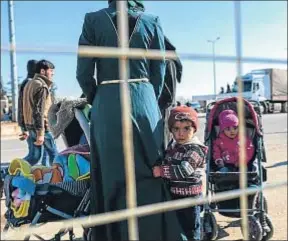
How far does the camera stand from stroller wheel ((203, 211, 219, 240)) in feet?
9.65

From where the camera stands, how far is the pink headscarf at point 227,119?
319 cm

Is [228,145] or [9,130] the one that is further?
[9,130]

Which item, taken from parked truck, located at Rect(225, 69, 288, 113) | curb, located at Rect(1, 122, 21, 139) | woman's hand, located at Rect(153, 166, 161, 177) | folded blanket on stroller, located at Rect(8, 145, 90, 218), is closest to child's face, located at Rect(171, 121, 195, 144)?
woman's hand, located at Rect(153, 166, 161, 177)

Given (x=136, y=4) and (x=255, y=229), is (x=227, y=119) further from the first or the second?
(x=136, y=4)

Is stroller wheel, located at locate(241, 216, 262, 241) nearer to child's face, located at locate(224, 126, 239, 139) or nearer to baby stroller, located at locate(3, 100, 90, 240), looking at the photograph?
child's face, located at locate(224, 126, 239, 139)

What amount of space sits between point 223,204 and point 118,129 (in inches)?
57.2

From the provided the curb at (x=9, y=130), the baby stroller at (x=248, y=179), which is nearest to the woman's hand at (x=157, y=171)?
the baby stroller at (x=248, y=179)

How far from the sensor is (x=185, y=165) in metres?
2.14

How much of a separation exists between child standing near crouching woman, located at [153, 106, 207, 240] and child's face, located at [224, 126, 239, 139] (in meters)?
0.89

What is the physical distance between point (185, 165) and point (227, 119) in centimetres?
113

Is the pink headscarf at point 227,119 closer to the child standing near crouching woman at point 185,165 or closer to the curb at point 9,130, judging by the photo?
the child standing near crouching woman at point 185,165

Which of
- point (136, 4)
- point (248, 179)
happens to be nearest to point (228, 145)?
point (248, 179)

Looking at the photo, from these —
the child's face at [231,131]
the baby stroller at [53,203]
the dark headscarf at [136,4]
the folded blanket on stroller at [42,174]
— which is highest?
the dark headscarf at [136,4]

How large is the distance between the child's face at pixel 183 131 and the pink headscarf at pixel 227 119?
935 millimetres
